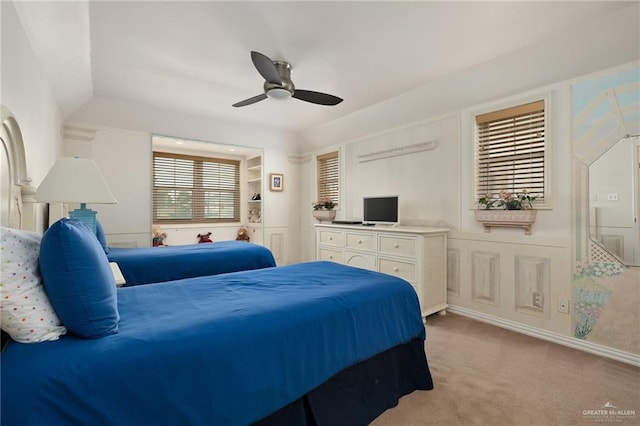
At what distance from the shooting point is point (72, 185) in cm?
211

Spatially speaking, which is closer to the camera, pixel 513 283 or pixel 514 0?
pixel 514 0

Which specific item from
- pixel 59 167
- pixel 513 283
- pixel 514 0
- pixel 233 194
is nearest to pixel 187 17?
pixel 59 167

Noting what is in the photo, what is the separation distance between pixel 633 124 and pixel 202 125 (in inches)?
193

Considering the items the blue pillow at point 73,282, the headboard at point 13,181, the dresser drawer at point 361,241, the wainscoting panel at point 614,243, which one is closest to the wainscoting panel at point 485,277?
the wainscoting panel at point 614,243

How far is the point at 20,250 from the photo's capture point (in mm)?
1069

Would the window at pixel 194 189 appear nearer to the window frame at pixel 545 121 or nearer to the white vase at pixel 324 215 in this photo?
the white vase at pixel 324 215

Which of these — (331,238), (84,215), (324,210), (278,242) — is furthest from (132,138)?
(331,238)

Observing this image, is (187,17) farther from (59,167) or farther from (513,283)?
(513,283)

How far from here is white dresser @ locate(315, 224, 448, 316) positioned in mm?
3207

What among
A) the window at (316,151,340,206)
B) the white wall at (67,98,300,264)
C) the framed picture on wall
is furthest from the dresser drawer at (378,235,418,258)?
the white wall at (67,98,300,264)

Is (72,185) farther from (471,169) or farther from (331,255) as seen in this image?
(471,169)

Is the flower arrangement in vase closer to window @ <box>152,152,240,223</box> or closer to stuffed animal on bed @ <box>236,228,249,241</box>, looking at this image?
stuffed animal on bed @ <box>236,228,249,241</box>

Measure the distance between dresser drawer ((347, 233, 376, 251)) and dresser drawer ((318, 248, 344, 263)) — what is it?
0.24 m

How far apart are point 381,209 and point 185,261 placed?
238cm
